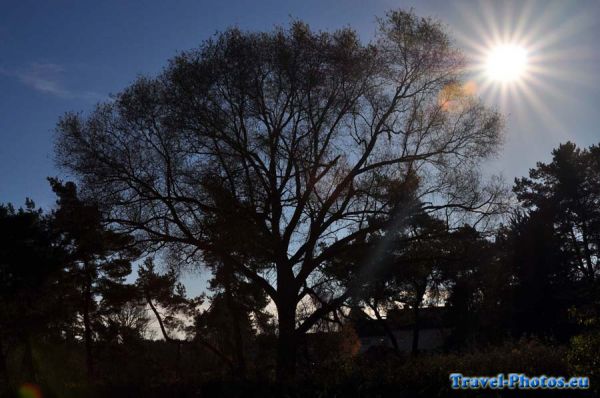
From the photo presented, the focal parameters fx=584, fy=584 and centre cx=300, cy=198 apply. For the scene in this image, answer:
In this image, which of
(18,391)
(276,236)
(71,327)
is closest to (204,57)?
(276,236)

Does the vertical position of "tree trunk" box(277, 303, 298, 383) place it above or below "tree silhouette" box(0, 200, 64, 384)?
below

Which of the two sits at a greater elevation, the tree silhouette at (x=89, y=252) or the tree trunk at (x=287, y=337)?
the tree silhouette at (x=89, y=252)

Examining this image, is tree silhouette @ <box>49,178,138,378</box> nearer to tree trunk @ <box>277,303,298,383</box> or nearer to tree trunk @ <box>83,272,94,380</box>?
tree trunk @ <box>83,272,94,380</box>

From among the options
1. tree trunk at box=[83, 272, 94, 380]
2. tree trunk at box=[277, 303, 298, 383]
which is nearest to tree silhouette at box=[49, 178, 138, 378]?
tree trunk at box=[83, 272, 94, 380]

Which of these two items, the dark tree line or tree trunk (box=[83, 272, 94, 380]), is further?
tree trunk (box=[83, 272, 94, 380])

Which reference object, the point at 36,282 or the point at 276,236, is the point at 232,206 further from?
the point at 36,282

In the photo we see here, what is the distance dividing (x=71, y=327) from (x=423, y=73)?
26.5 m

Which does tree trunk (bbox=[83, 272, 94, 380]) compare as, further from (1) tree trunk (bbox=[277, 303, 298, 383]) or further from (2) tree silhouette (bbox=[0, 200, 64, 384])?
(1) tree trunk (bbox=[277, 303, 298, 383])

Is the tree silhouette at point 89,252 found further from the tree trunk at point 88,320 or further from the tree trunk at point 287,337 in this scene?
the tree trunk at point 287,337

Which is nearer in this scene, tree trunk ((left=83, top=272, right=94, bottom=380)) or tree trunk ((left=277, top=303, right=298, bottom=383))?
tree trunk ((left=277, top=303, right=298, bottom=383))

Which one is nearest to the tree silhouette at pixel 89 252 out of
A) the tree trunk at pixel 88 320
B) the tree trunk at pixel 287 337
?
the tree trunk at pixel 88 320

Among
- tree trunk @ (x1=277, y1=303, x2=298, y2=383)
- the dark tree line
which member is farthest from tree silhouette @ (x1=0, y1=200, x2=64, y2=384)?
tree trunk @ (x1=277, y1=303, x2=298, y2=383)

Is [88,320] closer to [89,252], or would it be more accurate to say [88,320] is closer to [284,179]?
[89,252]

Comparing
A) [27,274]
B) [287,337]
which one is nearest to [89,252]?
[27,274]
